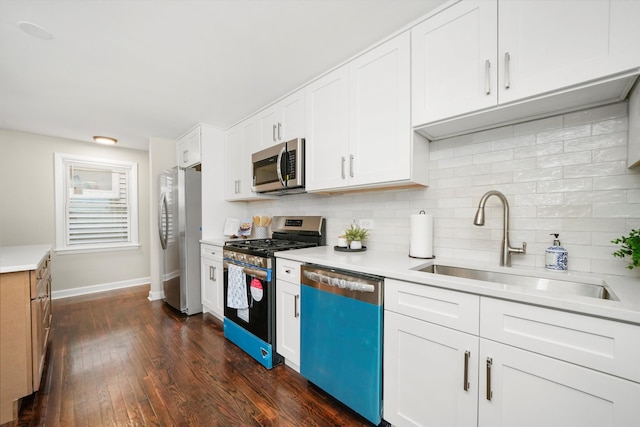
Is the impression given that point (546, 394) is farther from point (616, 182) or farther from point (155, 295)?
point (155, 295)

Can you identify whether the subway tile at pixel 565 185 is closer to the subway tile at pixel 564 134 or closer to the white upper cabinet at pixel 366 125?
the subway tile at pixel 564 134

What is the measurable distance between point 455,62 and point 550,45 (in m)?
0.40

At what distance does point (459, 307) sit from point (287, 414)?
1240 mm

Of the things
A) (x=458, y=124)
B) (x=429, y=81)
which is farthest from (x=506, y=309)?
(x=429, y=81)

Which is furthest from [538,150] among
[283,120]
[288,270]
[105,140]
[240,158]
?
[105,140]

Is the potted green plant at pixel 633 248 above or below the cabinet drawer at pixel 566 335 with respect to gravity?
above

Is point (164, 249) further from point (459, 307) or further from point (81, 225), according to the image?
point (459, 307)

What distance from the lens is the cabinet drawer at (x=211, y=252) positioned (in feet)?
9.43

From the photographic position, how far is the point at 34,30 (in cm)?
164

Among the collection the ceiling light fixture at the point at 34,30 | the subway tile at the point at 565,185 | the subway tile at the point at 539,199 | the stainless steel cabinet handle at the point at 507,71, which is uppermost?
the ceiling light fixture at the point at 34,30

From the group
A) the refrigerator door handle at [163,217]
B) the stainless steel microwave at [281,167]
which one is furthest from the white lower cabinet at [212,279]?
the stainless steel microwave at [281,167]

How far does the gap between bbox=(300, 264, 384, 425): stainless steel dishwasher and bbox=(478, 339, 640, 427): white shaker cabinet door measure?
51cm

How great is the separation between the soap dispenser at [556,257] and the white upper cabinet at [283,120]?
1903 millimetres

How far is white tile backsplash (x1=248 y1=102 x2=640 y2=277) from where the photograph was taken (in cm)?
127
